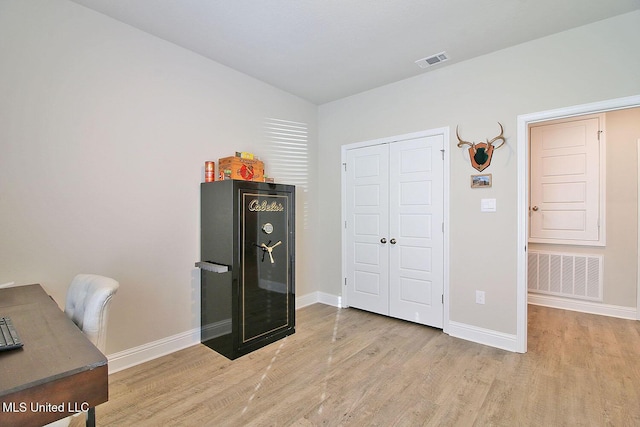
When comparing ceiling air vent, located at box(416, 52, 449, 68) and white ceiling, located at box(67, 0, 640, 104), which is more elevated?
white ceiling, located at box(67, 0, 640, 104)

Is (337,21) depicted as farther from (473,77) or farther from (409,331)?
(409,331)

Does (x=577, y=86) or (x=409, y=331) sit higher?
(x=577, y=86)


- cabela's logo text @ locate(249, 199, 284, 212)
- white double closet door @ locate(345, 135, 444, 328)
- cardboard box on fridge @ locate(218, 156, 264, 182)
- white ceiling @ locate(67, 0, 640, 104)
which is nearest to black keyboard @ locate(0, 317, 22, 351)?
cabela's logo text @ locate(249, 199, 284, 212)

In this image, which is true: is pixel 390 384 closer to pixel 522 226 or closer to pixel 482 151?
pixel 522 226

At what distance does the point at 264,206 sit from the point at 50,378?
7.20 ft

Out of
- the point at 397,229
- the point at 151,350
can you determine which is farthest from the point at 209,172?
the point at 397,229

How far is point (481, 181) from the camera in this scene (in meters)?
3.06

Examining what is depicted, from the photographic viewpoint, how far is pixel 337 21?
2.50m

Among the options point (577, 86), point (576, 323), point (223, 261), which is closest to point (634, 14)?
point (577, 86)

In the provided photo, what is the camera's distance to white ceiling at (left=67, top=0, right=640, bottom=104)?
90.8 inches

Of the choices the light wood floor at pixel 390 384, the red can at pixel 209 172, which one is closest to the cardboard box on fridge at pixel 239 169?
the red can at pixel 209 172

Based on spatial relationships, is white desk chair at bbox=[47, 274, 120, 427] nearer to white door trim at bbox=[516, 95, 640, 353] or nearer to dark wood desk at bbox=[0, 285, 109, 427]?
dark wood desk at bbox=[0, 285, 109, 427]

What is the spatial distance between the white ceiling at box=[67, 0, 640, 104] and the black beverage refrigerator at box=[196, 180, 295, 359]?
129cm

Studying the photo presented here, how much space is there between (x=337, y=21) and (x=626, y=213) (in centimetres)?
403
